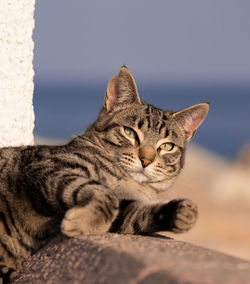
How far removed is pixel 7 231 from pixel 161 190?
1118mm

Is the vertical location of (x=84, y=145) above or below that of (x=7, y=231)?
above

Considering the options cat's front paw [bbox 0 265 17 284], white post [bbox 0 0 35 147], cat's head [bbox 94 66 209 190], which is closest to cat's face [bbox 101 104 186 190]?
cat's head [bbox 94 66 209 190]

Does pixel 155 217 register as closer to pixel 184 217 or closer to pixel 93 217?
pixel 184 217

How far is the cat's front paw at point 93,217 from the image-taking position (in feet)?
8.93

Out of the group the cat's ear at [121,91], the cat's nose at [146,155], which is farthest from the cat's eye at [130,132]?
the cat's ear at [121,91]

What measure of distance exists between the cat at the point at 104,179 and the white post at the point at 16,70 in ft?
1.27

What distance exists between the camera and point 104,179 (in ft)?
11.1

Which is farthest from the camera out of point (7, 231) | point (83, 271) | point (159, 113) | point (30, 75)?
point (30, 75)

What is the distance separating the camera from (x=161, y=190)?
3.77m

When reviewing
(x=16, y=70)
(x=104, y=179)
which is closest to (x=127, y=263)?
(x=104, y=179)

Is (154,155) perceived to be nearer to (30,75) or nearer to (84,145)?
(84,145)

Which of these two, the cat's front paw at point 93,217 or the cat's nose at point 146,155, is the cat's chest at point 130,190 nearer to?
the cat's nose at point 146,155

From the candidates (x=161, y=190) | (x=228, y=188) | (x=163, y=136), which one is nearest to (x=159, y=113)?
(x=163, y=136)

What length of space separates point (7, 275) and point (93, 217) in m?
0.55
